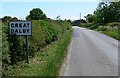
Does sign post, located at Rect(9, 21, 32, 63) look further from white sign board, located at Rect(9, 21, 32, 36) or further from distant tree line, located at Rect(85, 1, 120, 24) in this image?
distant tree line, located at Rect(85, 1, 120, 24)

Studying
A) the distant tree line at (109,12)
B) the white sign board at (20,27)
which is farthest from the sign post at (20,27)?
the distant tree line at (109,12)

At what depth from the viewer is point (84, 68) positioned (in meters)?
13.9

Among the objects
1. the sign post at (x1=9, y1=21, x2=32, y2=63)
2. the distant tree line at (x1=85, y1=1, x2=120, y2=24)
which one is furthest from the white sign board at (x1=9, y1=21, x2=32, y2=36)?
the distant tree line at (x1=85, y1=1, x2=120, y2=24)

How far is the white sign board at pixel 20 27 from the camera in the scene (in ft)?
41.7

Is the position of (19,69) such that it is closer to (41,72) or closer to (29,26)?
(41,72)

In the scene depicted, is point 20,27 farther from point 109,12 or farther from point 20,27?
point 109,12

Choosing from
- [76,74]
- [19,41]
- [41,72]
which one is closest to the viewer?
[41,72]

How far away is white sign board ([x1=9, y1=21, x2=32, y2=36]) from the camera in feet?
41.7

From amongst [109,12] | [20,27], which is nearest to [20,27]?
[20,27]

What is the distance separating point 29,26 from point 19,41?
2.71 ft

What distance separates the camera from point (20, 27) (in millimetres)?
12984

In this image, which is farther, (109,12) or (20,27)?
(109,12)

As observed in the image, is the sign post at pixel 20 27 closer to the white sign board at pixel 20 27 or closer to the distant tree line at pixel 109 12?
the white sign board at pixel 20 27

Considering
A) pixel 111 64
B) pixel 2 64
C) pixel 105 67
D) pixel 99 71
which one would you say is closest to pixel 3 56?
pixel 2 64
